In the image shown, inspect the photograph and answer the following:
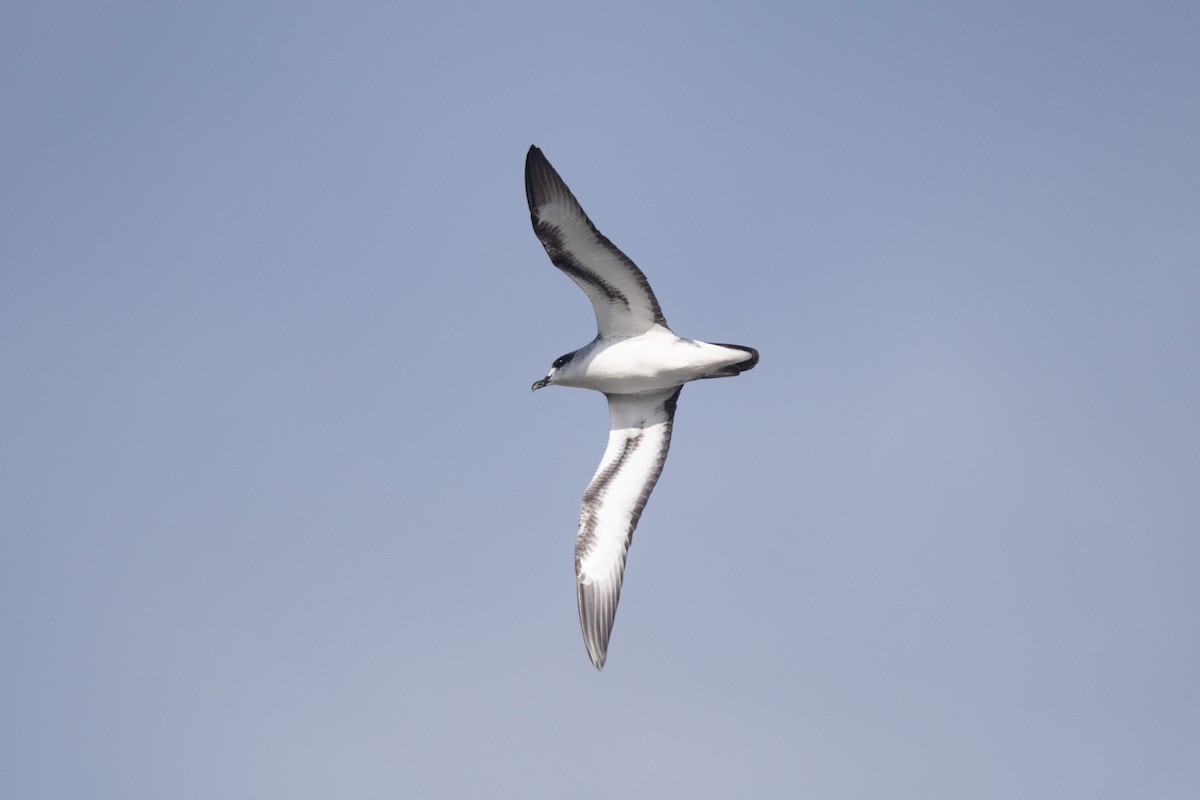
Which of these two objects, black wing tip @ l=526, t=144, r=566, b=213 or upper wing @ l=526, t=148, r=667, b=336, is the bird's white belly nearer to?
upper wing @ l=526, t=148, r=667, b=336

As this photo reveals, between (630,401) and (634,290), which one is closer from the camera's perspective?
(634,290)

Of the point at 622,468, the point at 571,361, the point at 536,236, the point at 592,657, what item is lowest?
the point at 592,657

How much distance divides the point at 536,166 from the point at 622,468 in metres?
6.80

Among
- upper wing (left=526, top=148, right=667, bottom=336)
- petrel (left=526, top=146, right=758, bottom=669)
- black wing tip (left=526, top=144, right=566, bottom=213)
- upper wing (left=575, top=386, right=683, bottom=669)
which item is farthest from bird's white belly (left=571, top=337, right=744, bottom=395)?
black wing tip (left=526, top=144, right=566, bottom=213)

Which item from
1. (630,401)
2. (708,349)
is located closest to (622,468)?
(630,401)

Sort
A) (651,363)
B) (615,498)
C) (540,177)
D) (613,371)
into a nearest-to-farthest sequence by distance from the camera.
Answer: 1. (540,177)
2. (651,363)
3. (613,371)
4. (615,498)

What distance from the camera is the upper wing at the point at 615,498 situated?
25.6 m

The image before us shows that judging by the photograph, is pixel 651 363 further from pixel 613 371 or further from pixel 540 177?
pixel 540 177

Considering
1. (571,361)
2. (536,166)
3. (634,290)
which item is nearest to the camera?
(536,166)

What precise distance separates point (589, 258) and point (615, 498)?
5.24 meters

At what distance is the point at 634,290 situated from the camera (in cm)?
2464

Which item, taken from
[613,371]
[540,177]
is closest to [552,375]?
[613,371]

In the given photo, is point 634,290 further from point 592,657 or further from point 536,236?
point 592,657

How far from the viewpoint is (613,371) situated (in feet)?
84.2
